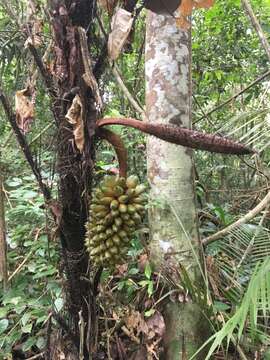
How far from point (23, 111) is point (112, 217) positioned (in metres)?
0.33

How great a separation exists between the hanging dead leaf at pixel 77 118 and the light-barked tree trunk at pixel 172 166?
0.71 meters

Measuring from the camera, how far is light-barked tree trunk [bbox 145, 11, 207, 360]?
1613 mm

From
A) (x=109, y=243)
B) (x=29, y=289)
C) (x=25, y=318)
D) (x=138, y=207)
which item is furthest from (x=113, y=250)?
(x=29, y=289)

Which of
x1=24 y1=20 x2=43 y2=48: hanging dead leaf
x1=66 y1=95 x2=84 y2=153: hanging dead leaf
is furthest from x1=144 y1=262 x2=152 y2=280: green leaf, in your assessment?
x1=24 y1=20 x2=43 y2=48: hanging dead leaf

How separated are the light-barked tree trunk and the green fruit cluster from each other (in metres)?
0.56

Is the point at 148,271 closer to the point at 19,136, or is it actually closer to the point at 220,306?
the point at 220,306

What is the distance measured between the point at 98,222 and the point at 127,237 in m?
0.09

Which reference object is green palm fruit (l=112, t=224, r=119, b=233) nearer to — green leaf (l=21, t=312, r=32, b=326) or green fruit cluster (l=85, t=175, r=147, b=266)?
green fruit cluster (l=85, t=175, r=147, b=266)

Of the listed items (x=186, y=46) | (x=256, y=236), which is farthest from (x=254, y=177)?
(x=186, y=46)

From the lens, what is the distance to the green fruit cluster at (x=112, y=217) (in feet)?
3.30

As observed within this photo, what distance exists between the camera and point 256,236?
1.94m

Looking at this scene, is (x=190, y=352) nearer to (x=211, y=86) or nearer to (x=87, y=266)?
(x=87, y=266)

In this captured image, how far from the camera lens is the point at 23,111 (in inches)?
38.7

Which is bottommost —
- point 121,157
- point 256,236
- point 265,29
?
point 256,236
